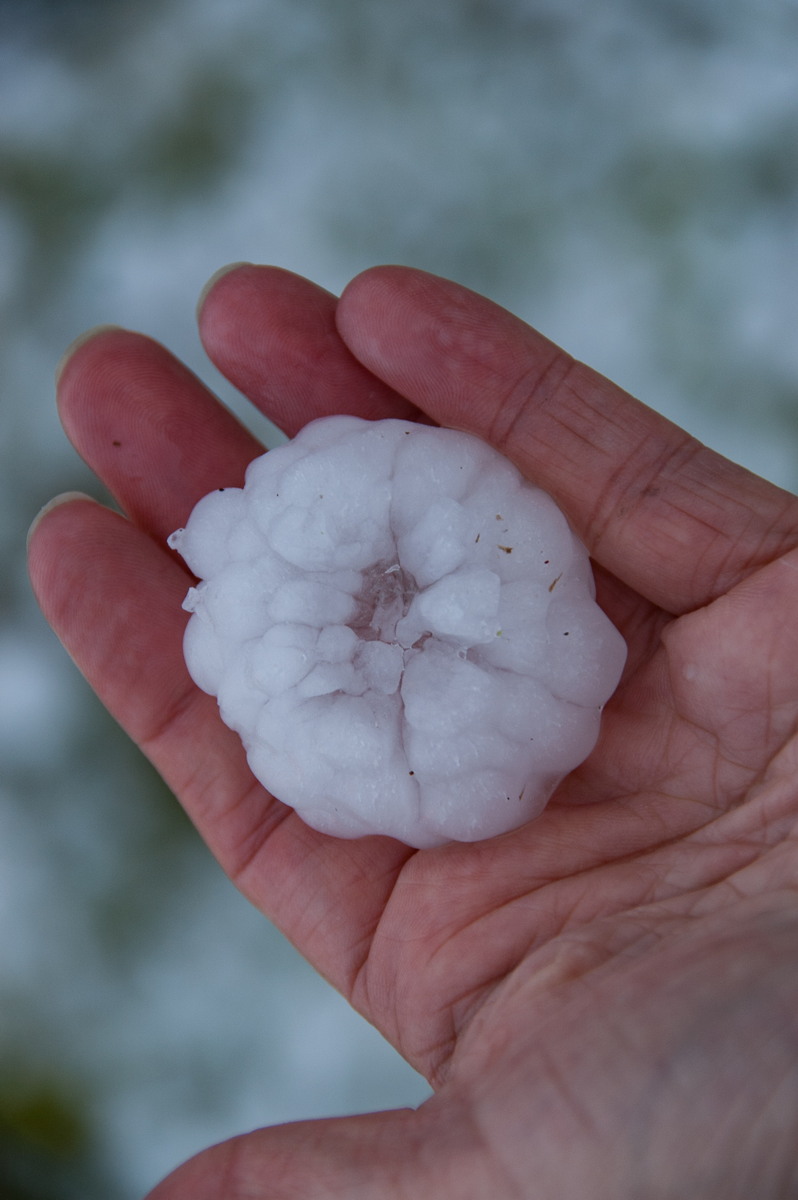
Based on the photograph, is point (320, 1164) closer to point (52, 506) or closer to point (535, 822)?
point (535, 822)

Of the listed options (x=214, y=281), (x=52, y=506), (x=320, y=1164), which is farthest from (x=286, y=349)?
(x=320, y=1164)

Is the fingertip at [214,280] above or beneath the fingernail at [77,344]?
above

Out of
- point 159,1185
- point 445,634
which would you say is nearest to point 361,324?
point 445,634

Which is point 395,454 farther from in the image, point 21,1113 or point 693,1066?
point 21,1113

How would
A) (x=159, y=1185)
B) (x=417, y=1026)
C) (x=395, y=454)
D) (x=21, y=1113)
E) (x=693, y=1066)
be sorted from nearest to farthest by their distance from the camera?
1. (x=693, y=1066)
2. (x=159, y=1185)
3. (x=417, y=1026)
4. (x=395, y=454)
5. (x=21, y=1113)

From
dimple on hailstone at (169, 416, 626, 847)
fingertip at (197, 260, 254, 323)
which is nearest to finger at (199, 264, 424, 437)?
fingertip at (197, 260, 254, 323)

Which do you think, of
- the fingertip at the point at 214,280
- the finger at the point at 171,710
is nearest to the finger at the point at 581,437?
→ the fingertip at the point at 214,280

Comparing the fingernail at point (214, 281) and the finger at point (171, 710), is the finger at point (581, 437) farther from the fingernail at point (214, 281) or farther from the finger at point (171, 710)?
the finger at point (171, 710)
